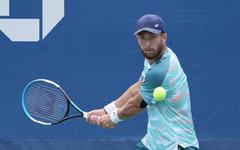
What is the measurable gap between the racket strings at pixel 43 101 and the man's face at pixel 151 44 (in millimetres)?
888

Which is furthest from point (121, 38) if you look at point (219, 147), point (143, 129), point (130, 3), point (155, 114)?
point (155, 114)

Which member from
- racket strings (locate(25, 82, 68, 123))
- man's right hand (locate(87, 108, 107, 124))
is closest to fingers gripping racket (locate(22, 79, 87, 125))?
racket strings (locate(25, 82, 68, 123))

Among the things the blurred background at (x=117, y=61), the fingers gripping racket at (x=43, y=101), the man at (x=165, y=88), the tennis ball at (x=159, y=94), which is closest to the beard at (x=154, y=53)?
the man at (x=165, y=88)

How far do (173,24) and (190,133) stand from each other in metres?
1.58

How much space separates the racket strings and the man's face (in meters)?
0.89

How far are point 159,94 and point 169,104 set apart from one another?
5.3 inches

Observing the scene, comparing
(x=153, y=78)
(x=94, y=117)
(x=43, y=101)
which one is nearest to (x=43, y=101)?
(x=43, y=101)

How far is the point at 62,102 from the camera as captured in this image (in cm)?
470

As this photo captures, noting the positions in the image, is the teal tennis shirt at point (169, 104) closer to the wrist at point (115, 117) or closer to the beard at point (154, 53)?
the beard at point (154, 53)

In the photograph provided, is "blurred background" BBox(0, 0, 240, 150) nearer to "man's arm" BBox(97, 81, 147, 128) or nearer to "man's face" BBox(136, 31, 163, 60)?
"man's arm" BBox(97, 81, 147, 128)

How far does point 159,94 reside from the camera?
3928mm

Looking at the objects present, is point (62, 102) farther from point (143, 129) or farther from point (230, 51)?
point (230, 51)

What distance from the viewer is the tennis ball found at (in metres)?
3.93

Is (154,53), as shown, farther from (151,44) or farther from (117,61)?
(117,61)
